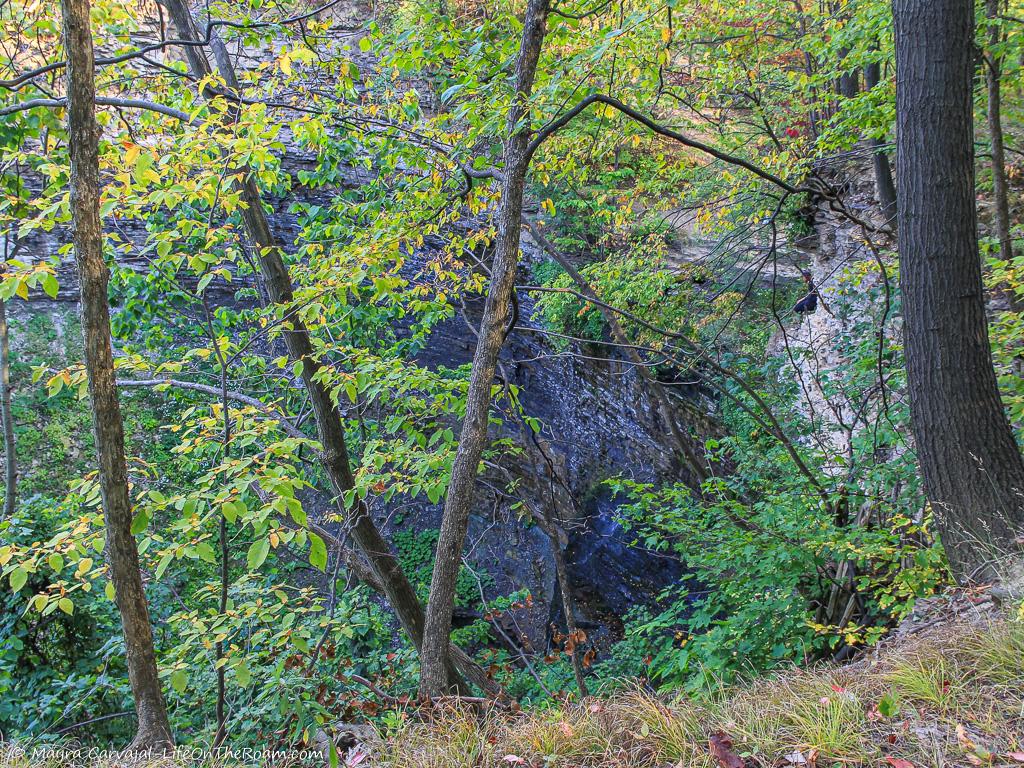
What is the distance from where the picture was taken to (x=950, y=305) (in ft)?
10.8

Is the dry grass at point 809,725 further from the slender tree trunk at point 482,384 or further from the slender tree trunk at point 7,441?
the slender tree trunk at point 7,441

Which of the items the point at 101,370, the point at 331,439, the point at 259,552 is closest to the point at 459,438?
the point at 331,439

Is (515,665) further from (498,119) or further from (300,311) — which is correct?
(498,119)

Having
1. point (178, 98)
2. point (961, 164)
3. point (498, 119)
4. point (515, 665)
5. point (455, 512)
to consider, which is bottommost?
point (515, 665)

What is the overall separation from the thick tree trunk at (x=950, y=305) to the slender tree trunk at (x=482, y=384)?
2.12 metres

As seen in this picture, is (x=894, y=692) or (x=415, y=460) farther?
(x=415, y=460)

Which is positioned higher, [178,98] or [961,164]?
[178,98]

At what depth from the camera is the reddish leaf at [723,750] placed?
2.12 meters

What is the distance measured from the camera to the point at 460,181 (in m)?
4.55

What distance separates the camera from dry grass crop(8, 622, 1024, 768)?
2061 millimetres

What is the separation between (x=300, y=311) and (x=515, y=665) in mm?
5953

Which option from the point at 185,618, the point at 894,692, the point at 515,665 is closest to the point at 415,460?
the point at 185,618

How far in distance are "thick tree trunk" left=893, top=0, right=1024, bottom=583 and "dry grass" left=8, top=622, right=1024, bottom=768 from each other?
0.94 metres

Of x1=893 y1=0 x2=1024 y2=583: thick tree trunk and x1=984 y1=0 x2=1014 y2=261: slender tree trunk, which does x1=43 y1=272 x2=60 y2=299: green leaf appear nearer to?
x1=893 y1=0 x2=1024 y2=583: thick tree trunk
